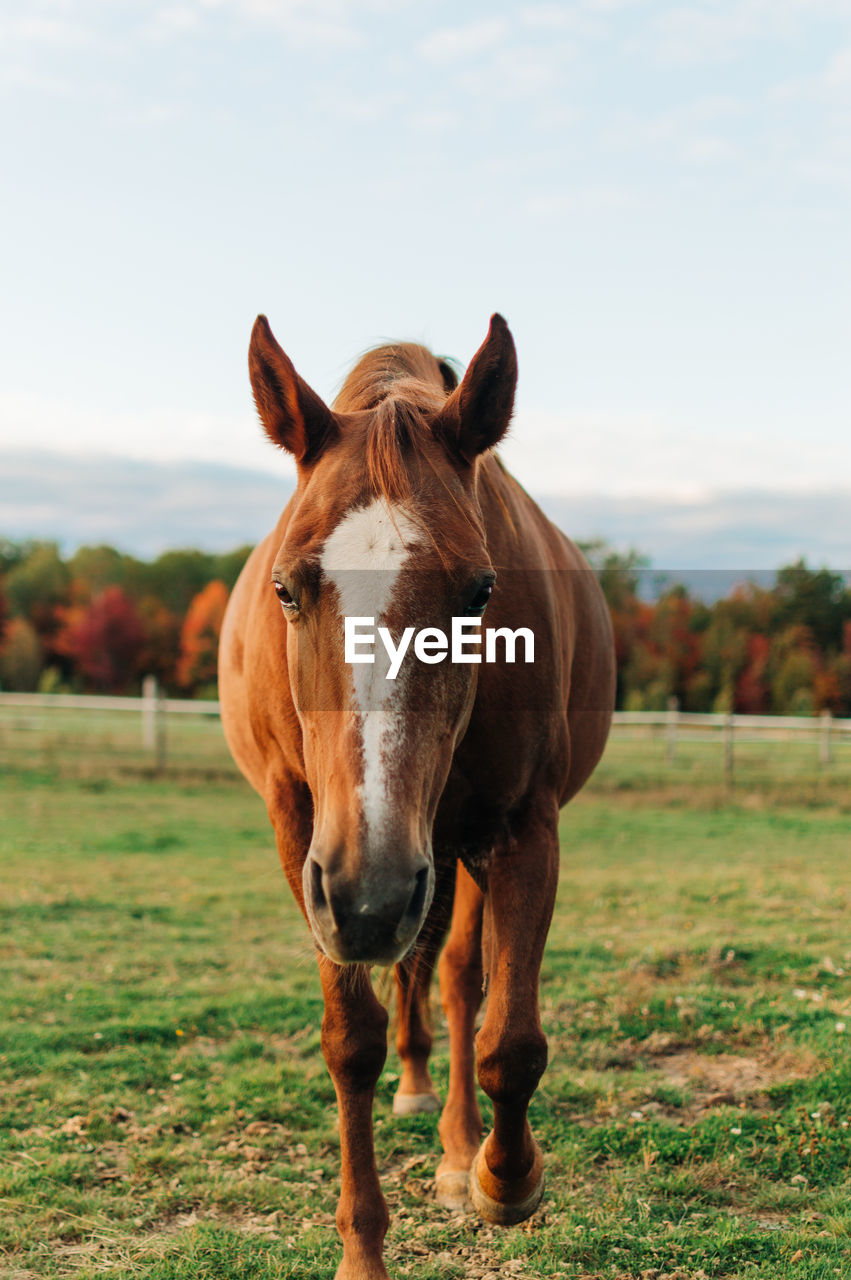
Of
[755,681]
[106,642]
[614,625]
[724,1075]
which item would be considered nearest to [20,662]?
[106,642]

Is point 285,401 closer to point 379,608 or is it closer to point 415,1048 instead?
point 379,608

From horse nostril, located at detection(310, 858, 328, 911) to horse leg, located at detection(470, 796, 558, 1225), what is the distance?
37.6 inches

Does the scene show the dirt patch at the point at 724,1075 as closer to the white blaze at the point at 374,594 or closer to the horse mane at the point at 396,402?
the white blaze at the point at 374,594

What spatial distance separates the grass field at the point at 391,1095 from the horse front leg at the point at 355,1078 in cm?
23

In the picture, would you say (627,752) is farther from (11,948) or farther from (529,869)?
(529,869)

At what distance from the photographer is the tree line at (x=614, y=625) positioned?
78.5ft

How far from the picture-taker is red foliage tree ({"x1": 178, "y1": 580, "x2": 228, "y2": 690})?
49.4m

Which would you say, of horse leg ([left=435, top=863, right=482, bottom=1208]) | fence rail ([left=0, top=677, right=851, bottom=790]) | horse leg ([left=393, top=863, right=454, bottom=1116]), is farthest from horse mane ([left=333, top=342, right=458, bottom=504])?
fence rail ([left=0, top=677, right=851, bottom=790])

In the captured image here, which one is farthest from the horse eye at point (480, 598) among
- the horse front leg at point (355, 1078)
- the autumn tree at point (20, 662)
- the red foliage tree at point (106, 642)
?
the red foliage tree at point (106, 642)

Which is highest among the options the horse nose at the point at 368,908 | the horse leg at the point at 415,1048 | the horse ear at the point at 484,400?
the horse ear at the point at 484,400

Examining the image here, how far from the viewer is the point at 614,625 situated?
26.6 meters

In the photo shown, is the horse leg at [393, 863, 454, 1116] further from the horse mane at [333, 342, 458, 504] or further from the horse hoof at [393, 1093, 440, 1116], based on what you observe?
the horse mane at [333, 342, 458, 504]

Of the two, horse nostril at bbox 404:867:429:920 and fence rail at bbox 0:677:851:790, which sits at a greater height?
horse nostril at bbox 404:867:429:920

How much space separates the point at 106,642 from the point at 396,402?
5372cm
